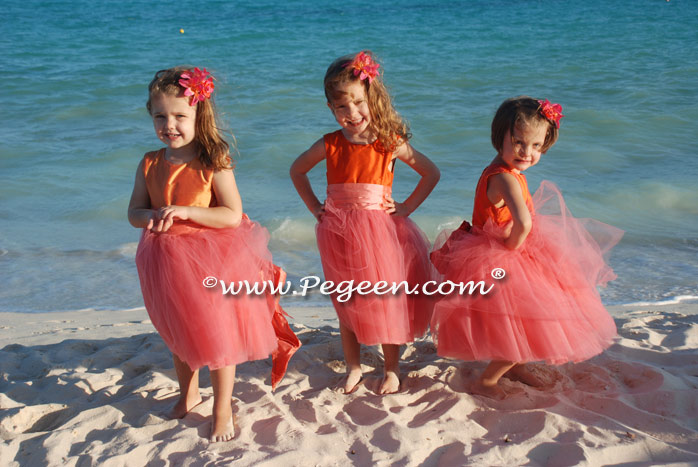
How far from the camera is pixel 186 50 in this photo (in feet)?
61.4

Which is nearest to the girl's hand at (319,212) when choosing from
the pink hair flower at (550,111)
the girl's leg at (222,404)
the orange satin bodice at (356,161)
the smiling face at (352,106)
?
the orange satin bodice at (356,161)

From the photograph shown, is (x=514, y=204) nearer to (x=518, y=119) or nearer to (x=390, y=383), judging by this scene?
(x=518, y=119)

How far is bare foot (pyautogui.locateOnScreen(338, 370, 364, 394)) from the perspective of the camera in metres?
3.49

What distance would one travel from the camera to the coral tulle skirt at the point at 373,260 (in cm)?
338

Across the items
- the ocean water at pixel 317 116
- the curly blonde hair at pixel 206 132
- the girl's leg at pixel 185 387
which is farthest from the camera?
the ocean water at pixel 317 116

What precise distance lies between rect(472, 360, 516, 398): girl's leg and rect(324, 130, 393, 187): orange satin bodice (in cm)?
102

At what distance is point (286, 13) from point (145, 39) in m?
7.43

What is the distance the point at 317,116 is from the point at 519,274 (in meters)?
9.18

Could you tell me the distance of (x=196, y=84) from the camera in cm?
299

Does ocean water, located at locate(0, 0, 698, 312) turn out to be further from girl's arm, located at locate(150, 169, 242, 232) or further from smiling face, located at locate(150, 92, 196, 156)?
smiling face, located at locate(150, 92, 196, 156)

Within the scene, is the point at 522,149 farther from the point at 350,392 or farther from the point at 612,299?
the point at 612,299

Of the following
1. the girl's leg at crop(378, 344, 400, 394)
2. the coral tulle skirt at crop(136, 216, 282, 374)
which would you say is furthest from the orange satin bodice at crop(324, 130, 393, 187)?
the girl's leg at crop(378, 344, 400, 394)

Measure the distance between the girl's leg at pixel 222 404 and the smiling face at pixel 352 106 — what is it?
130cm

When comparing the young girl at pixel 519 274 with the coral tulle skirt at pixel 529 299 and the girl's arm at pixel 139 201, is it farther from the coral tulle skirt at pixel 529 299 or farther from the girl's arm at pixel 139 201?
the girl's arm at pixel 139 201
